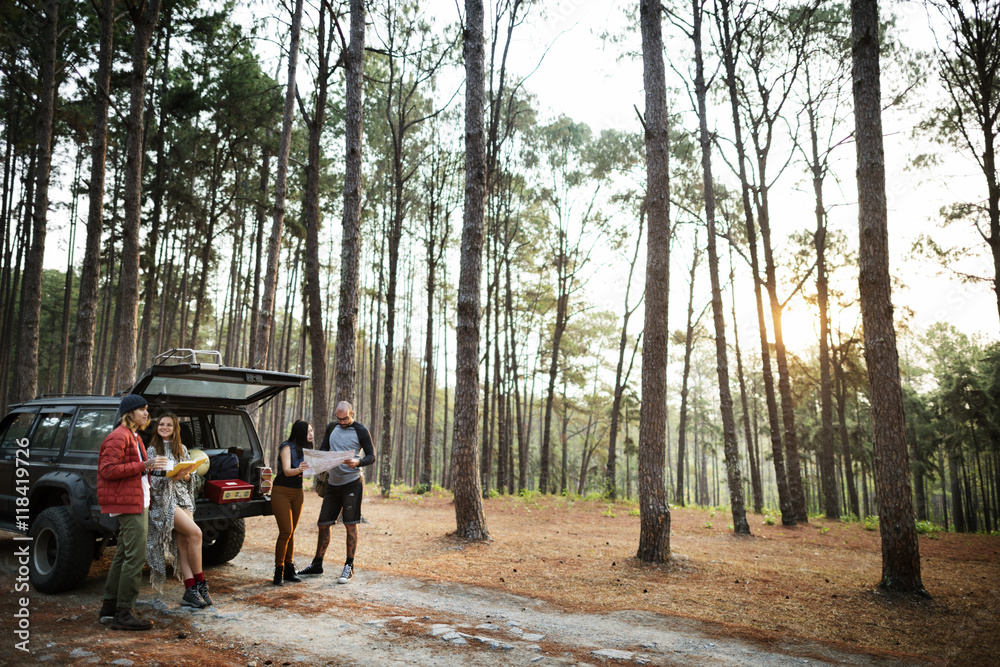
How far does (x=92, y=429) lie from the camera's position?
17.1 feet

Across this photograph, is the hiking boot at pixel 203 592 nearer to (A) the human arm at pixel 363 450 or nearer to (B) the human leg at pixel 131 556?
(B) the human leg at pixel 131 556

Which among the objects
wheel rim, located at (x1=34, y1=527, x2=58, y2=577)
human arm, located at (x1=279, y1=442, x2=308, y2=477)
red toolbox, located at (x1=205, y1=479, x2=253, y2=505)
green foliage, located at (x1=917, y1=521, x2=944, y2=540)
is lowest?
green foliage, located at (x1=917, y1=521, x2=944, y2=540)

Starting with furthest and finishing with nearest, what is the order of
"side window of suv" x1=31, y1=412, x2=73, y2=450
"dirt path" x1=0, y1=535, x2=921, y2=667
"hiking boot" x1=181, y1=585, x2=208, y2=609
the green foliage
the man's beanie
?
the green foliage
"side window of suv" x1=31, y1=412, x2=73, y2=450
"hiking boot" x1=181, y1=585, x2=208, y2=609
the man's beanie
"dirt path" x1=0, y1=535, x2=921, y2=667

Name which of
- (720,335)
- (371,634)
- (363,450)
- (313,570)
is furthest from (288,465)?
(720,335)

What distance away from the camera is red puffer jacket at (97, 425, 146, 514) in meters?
4.05

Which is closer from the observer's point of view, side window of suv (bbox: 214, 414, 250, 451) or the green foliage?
side window of suv (bbox: 214, 414, 250, 451)

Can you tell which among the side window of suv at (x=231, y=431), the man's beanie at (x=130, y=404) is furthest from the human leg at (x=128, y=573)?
the side window of suv at (x=231, y=431)

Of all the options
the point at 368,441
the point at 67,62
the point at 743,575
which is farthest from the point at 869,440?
the point at 67,62

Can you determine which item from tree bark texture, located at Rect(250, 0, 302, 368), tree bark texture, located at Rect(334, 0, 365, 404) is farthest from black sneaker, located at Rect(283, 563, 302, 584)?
tree bark texture, located at Rect(250, 0, 302, 368)

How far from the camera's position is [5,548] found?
645 cm

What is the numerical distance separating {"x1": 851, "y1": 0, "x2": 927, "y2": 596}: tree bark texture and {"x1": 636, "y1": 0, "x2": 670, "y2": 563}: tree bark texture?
2.48 m

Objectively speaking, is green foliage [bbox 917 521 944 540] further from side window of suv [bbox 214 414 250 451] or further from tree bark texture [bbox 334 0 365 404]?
side window of suv [bbox 214 414 250 451]

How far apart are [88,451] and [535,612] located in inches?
179

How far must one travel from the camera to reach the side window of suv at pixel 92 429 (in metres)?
5.15
